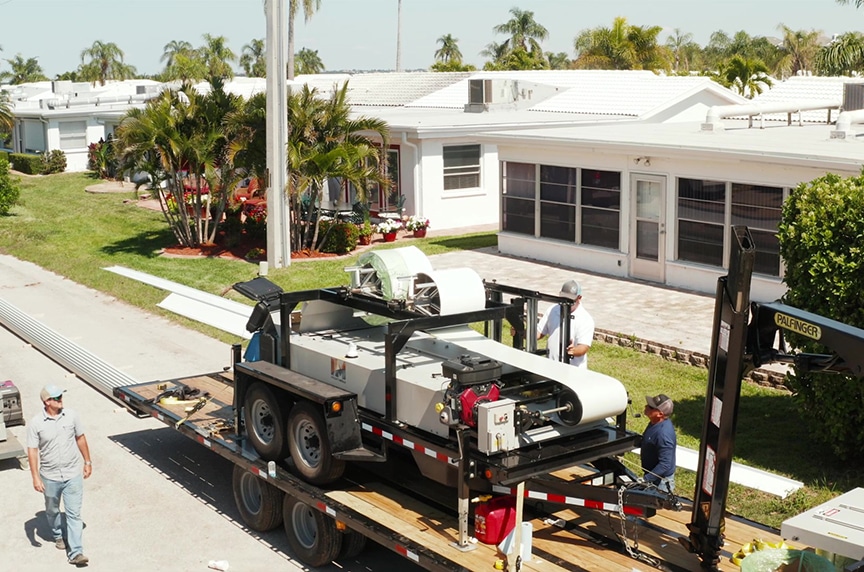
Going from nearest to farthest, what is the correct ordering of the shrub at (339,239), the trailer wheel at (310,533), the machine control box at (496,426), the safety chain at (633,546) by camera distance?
1. the safety chain at (633,546)
2. the machine control box at (496,426)
3. the trailer wheel at (310,533)
4. the shrub at (339,239)

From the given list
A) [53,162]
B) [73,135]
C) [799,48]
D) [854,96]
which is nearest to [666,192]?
[854,96]

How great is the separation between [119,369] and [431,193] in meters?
13.4

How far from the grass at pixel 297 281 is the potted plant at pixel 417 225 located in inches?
26.7

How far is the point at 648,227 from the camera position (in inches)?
803

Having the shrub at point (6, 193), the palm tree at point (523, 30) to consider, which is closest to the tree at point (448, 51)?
the palm tree at point (523, 30)

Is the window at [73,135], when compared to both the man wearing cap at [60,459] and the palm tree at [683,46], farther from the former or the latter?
the palm tree at [683,46]

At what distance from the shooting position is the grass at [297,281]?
10.5m

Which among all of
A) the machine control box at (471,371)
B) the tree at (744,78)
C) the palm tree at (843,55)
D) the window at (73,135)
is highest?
the palm tree at (843,55)

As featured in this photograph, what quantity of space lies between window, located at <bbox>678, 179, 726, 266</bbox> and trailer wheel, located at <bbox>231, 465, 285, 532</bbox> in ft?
37.2

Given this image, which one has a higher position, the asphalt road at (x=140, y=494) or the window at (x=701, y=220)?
the window at (x=701, y=220)

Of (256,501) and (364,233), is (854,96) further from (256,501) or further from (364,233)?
(256,501)

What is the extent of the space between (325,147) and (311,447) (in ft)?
49.2

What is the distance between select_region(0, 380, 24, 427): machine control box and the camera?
40.8 feet

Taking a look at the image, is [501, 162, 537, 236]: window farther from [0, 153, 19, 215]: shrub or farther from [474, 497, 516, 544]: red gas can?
[0, 153, 19, 215]: shrub
